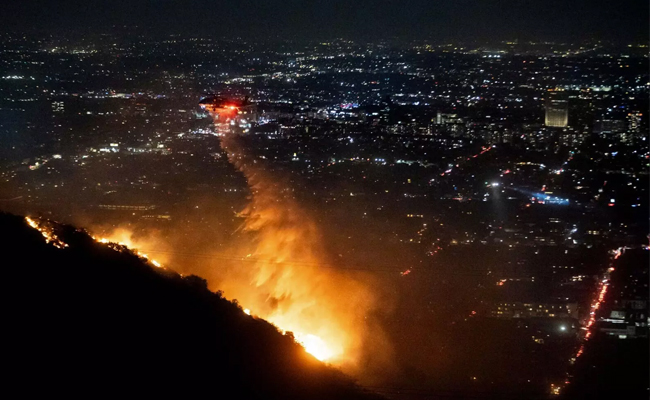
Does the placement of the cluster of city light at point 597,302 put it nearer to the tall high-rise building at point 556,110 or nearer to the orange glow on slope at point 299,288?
the orange glow on slope at point 299,288

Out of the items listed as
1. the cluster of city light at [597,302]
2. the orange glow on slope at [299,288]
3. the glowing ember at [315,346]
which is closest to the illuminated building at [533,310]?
the cluster of city light at [597,302]

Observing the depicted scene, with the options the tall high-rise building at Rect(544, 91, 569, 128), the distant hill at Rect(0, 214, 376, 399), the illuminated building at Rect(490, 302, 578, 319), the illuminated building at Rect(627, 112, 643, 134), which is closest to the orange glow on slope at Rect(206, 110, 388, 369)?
the distant hill at Rect(0, 214, 376, 399)

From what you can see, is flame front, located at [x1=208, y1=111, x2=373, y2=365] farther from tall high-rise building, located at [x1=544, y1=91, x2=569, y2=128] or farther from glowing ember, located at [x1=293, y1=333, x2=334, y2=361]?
tall high-rise building, located at [x1=544, y1=91, x2=569, y2=128]

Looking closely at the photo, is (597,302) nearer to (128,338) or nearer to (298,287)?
(298,287)

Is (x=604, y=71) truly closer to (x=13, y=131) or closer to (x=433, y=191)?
(x=433, y=191)

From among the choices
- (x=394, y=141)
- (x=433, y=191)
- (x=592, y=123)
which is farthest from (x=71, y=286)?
(x=592, y=123)

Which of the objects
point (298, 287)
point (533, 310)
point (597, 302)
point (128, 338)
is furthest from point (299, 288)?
point (597, 302)
